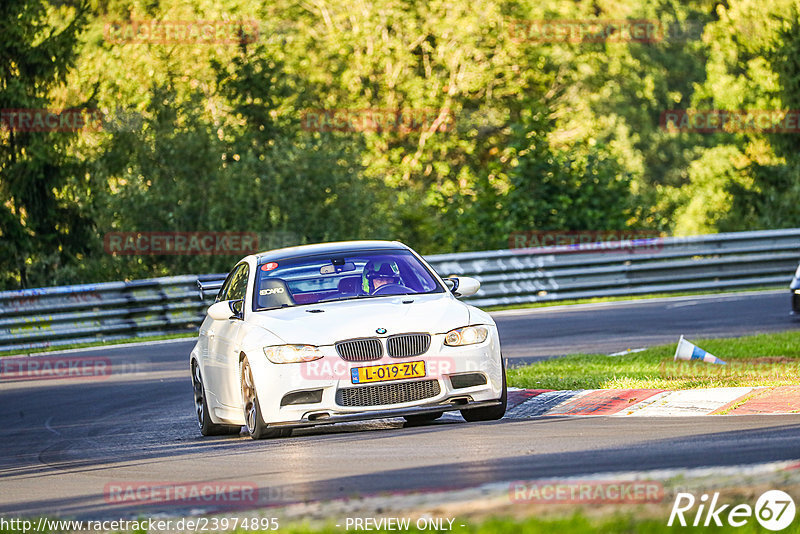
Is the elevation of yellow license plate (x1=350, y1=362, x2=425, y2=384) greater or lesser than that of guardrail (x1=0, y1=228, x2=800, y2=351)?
greater

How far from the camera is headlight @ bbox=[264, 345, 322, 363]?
32.4 feet

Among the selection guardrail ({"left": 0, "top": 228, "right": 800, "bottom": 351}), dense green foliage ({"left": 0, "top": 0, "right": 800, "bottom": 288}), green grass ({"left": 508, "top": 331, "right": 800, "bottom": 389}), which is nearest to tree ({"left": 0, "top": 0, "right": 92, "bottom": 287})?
dense green foliage ({"left": 0, "top": 0, "right": 800, "bottom": 288})

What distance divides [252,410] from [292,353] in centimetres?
67

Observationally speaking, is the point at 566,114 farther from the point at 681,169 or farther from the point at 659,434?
the point at 659,434

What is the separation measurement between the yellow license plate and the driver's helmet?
133 cm

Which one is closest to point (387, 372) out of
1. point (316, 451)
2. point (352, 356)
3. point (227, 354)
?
point (352, 356)

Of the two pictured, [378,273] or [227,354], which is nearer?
[227,354]

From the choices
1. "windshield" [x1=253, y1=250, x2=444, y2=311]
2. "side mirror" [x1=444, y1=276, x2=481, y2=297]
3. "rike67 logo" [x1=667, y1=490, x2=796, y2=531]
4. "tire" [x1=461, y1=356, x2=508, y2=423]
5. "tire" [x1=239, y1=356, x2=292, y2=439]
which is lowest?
"tire" [x1=461, y1=356, x2=508, y2=423]

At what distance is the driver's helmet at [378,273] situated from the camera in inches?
438

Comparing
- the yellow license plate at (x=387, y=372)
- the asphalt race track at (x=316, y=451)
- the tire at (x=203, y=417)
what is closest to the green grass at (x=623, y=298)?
the asphalt race track at (x=316, y=451)

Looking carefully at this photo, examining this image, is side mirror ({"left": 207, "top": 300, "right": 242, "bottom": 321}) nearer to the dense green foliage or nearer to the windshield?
the windshield

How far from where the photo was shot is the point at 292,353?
9922mm

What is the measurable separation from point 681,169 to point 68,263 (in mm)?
34445

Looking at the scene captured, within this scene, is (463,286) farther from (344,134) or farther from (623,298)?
(344,134)
